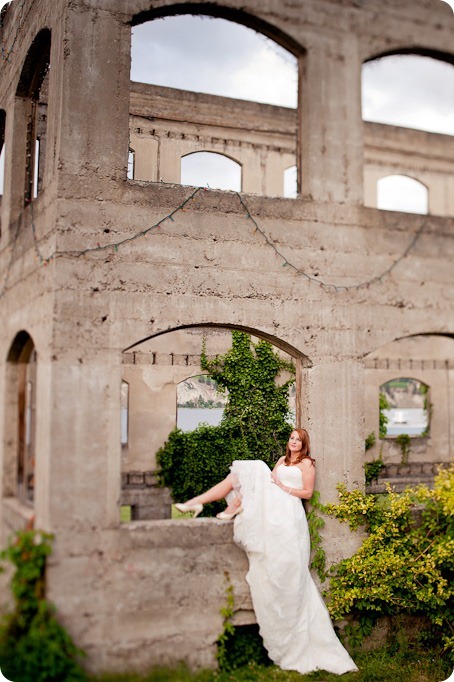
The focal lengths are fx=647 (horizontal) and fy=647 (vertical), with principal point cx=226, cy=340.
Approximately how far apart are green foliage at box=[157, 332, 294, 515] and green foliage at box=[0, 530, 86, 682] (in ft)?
24.7

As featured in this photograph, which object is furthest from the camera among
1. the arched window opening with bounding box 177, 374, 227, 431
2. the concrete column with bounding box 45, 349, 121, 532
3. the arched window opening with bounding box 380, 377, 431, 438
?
the arched window opening with bounding box 380, 377, 431, 438

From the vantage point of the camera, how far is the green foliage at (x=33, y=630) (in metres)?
6.05

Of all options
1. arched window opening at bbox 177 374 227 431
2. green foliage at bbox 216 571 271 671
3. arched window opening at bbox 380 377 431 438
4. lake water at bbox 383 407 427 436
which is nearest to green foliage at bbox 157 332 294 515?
arched window opening at bbox 177 374 227 431

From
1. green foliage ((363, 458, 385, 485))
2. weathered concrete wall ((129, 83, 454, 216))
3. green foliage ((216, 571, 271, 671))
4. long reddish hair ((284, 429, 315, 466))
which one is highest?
weathered concrete wall ((129, 83, 454, 216))

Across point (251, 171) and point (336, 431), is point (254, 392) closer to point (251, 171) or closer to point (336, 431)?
point (251, 171)

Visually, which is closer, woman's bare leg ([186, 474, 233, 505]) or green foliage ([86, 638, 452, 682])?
green foliage ([86, 638, 452, 682])

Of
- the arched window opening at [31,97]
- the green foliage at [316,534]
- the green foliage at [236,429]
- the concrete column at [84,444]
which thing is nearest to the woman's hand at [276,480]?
the green foliage at [316,534]

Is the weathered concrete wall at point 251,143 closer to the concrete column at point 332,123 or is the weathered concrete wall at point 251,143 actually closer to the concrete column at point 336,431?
the concrete column at point 332,123

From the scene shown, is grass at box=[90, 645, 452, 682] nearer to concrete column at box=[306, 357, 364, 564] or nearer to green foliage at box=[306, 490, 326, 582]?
green foliage at box=[306, 490, 326, 582]

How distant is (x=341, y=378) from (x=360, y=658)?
329 centimetres

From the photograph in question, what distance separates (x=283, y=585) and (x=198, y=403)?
938 centimetres

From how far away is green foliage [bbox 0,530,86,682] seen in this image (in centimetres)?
605

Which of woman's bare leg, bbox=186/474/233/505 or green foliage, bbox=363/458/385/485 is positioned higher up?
woman's bare leg, bbox=186/474/233/505

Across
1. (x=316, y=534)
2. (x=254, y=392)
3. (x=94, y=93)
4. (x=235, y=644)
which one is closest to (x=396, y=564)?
(x=316, y=534)
